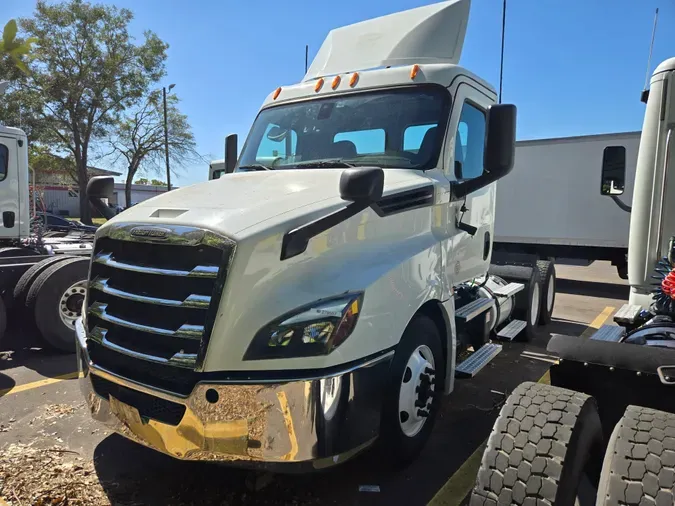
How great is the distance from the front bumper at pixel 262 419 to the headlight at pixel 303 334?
135mm

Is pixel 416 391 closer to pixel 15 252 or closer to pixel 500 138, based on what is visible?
pixel 500 138

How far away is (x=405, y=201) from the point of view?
133 inches

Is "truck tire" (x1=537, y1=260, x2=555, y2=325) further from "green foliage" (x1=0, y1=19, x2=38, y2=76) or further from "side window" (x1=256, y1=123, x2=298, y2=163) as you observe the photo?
"green foliage" (x1=0, y1=19, x2=38, y2=76)

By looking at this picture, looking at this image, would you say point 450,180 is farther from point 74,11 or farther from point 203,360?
point 74,11

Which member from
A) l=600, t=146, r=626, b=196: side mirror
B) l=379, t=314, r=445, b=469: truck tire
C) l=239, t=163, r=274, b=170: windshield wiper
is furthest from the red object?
l=239, t=163, r=274, b=170: windshield wiper

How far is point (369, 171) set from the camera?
9.11 ft

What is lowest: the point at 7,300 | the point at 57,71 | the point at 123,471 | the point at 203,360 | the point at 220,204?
the point at 123,471

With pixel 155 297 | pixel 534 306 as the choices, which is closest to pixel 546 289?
pixel 534 306

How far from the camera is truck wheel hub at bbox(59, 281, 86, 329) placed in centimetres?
604

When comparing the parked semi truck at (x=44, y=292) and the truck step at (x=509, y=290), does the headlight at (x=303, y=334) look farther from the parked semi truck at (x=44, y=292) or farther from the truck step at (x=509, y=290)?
the parked semi truck at (x=44, y=292)

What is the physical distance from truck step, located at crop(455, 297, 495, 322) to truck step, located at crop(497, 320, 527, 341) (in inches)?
18.8

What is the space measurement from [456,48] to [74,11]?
3318 centimetres

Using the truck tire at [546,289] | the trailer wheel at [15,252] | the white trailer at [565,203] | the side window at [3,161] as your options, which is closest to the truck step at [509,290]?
the truck tire at [546,289]

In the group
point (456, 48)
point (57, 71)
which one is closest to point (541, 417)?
point (456, 48)
